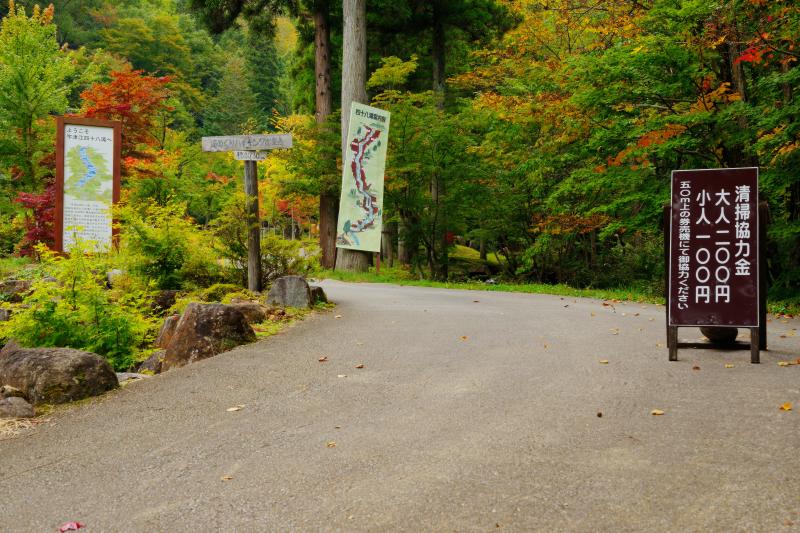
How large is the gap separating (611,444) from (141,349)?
636 cm

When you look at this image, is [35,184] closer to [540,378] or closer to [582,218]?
[582,218]

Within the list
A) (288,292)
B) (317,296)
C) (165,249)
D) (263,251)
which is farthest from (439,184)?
(165,249)

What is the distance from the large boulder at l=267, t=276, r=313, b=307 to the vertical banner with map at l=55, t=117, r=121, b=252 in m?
4.55

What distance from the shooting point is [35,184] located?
20938mm

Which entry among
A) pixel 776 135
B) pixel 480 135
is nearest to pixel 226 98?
pixel 480 135

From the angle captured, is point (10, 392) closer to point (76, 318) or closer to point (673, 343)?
point (76, 318)

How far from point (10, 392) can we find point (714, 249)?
6.39m

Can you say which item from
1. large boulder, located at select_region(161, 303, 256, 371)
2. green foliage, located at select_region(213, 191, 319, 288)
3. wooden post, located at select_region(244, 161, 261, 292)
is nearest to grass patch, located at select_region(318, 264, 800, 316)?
green foliage, located at select_region(213, 191, 319, 288)

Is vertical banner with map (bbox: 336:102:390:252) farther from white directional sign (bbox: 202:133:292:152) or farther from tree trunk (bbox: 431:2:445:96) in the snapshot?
tree trunk (bbox: 431:2:445:96)

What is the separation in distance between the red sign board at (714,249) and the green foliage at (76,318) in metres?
5.78

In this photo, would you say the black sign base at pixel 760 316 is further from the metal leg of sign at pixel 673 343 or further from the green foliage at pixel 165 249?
the green foliage at pixel 165 249

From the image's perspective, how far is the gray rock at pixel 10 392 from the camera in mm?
5426

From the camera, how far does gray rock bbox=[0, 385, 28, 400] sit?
17.8 ft

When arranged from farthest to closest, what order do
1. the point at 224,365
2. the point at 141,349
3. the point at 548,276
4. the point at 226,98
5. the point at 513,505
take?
the point at 226,98, the point at 548,276, the point at 141,349, the point at 224,365, the point at 513,505
